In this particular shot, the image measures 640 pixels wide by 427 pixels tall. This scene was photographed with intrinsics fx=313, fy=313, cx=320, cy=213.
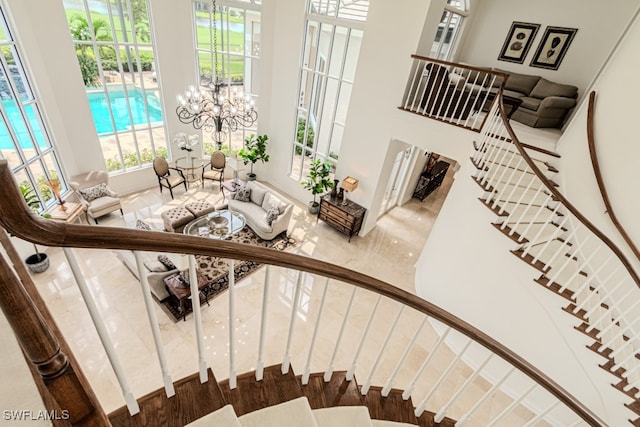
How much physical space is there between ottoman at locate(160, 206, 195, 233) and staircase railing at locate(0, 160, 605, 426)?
217 cm

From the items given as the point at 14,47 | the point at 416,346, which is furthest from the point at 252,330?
the point at 14,47

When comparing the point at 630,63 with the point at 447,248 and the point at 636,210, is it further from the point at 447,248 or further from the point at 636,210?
the point at 447,248

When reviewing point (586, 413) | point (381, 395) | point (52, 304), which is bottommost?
point (52, 304)

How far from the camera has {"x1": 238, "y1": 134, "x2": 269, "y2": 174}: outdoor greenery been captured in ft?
25.9

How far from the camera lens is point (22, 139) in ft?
17.4

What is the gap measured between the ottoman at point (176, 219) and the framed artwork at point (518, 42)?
24.4 feet

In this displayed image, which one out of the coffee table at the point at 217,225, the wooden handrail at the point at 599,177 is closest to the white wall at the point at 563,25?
the wooden handrail at the point at 599,177

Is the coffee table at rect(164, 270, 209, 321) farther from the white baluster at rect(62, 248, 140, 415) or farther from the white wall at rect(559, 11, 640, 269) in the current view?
the white wall at rect(559, 11, 640, 269)

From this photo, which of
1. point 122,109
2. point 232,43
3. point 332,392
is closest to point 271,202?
point 122,109

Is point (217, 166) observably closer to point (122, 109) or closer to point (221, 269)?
point (122, 109)

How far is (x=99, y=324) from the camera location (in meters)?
0.92

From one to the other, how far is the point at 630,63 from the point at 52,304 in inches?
321

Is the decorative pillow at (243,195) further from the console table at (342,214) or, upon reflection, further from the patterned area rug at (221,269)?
the console table at (342,214)

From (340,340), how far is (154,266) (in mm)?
3656
